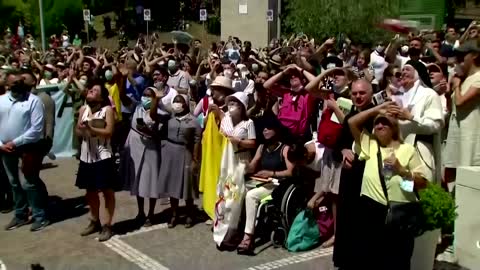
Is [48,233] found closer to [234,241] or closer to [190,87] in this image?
[234,241]

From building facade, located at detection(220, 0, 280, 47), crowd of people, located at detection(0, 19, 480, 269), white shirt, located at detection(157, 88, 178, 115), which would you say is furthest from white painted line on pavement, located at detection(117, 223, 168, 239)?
building facade, located at detection(220, 0, 280, 47)

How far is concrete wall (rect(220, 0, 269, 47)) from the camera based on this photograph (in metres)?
33.0

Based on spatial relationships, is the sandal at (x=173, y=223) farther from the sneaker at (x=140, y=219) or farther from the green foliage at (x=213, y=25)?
the green foliage at (x=213, y=25)

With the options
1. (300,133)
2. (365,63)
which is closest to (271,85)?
(300,133)

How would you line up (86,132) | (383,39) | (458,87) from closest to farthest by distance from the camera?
(458,87) → (86,132) → (383,39)

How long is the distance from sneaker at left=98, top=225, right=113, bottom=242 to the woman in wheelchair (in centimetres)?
164

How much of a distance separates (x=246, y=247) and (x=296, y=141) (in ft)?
4.12

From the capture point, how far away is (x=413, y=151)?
17.7 ft

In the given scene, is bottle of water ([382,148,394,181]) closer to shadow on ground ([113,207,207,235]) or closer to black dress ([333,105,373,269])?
black dress ([333,105,373,269])

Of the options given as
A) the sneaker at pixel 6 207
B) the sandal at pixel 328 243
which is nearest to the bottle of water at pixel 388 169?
the sandal at pixel 328 243

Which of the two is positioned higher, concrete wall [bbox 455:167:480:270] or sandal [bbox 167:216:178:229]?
concrete wall [bbox 455:167:480:270]

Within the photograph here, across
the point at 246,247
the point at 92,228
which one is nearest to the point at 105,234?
the point at 92,228

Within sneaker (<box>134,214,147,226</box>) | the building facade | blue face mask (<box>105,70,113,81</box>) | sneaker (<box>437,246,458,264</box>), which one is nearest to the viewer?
sneaker (<box>437,246,458,264</box>)

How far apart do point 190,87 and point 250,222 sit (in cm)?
474
